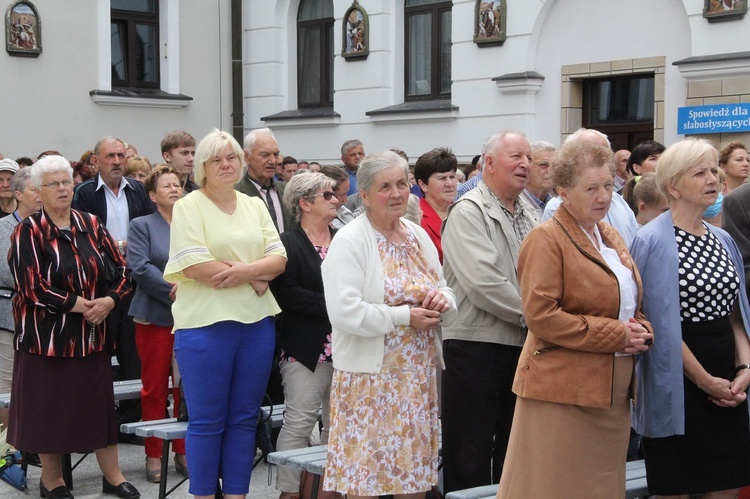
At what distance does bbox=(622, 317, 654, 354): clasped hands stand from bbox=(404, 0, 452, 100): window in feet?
36.0

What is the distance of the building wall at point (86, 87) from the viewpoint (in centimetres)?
1533

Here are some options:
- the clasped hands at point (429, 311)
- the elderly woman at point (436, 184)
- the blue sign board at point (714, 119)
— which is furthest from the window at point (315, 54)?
the clasped hands at point (429, 311)

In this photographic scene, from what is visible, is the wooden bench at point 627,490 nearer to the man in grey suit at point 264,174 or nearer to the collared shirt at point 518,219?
the collared shirt at point 518,219

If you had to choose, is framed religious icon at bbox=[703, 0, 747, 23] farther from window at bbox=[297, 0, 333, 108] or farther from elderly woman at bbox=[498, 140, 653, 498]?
elderly woman at bbox=[498, 140, 653, 498]

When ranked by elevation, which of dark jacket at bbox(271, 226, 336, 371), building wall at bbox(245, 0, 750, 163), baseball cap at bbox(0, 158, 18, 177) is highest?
building wall at bbox(245, 0, 750, 163)

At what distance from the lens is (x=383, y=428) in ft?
15.7

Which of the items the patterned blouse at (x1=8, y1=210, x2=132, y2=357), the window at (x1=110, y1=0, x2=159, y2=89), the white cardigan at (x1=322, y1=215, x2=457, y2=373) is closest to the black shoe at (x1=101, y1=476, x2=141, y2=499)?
the patterned blouse at (x1=8, y1=210, x2=132, y2=357)

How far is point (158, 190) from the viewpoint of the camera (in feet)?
22.4

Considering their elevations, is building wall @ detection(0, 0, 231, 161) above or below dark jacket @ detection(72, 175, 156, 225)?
above

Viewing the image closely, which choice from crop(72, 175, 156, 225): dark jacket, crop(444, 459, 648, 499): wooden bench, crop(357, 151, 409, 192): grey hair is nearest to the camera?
crop(444, 459, 648, 499): wooden bench

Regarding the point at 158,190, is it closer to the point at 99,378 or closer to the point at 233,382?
the point at 99,378

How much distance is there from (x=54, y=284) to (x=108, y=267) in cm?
34

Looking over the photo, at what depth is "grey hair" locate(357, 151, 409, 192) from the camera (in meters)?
4.89

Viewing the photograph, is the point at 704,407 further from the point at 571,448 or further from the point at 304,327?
the point at 304,327
